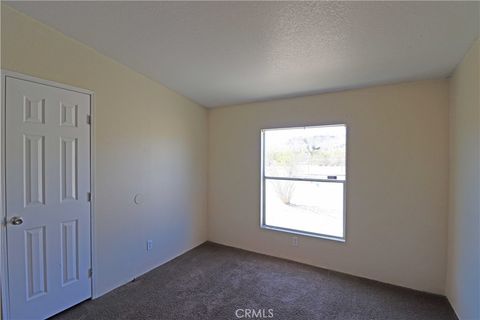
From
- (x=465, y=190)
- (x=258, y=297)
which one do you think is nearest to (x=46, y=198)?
(x=258, y=297)

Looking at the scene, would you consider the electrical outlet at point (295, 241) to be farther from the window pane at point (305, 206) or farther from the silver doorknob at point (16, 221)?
the silver doorknob at point (16, 221)

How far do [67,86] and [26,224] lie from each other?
1.30m

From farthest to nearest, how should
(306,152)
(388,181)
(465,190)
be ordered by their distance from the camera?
(306,152)
(388,181)
(465,190)

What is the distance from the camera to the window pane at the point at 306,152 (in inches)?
121

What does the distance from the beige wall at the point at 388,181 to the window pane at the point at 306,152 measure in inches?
5.0

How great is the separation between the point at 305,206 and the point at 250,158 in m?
1.10

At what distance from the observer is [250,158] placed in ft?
12.2

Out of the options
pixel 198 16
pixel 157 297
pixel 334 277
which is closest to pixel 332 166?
pixel 334 277

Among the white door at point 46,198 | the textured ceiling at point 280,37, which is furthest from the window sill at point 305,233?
the white door at point 46,198

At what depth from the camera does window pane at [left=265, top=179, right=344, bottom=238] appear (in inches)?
123

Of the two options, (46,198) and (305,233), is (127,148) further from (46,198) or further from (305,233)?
(305,233)

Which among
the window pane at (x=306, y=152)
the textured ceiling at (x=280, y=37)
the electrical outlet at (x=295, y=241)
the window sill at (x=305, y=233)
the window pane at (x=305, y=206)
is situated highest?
the textured ceiling at (x=280, y=37)

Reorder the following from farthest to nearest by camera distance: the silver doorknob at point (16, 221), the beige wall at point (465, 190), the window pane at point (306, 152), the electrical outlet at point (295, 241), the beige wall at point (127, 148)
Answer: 1. the electrical outlet at point (295, 241)
2. the window pane at point (306, 152)
3. the beige wall at point (127, 148)
4. the silver doorknob at point (16, 221)
5. the beige wall at point (465, 190)

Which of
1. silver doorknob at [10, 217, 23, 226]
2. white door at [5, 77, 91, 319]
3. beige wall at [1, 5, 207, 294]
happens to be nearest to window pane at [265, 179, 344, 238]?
beige wall at [1, 5, 207, 294]
